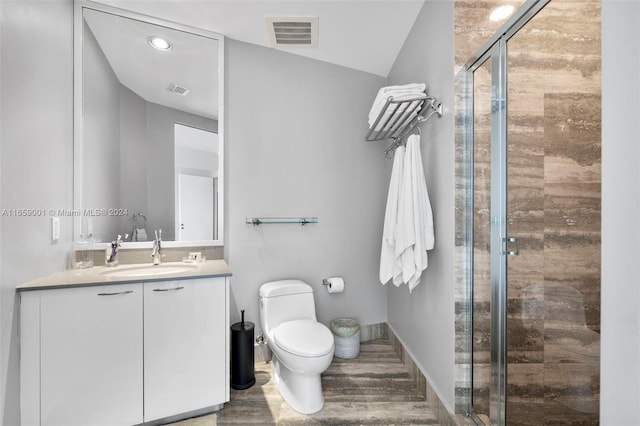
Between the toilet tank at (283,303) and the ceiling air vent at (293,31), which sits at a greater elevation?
A: the ceiling air vent at (293,31)

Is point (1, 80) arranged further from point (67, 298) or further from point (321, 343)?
point (321, 343)

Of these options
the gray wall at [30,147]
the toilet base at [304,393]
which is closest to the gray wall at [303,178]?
the toilet base at [304,393]

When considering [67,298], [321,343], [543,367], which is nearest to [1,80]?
[67,298]

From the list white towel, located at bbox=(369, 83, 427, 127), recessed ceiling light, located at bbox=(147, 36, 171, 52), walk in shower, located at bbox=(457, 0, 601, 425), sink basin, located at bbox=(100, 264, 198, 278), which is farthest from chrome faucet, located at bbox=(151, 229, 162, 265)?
walk in shower, located at bbox=(457, 0, 601, 425)

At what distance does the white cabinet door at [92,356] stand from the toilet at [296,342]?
0.77 m

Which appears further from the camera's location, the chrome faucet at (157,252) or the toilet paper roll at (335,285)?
the toilet paper roll at (335,285)

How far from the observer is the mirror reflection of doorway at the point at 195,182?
7.05 ft

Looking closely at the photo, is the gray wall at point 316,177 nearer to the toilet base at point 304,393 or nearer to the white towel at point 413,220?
the white towel at point 413,220

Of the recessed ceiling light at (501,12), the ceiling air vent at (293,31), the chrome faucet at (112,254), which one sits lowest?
the chrome faucet at (112,254)

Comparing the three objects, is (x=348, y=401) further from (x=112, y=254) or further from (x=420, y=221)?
(x=112, y=254)

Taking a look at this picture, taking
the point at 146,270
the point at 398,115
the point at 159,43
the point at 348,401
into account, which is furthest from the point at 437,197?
the point at 159,43

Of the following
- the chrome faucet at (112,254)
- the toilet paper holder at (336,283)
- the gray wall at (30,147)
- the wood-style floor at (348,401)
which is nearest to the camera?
the gray wall at (30,147)

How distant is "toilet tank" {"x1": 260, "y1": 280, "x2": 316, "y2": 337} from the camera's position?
208cm

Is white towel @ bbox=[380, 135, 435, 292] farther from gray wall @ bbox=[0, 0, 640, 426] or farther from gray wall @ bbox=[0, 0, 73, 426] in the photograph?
gray wall @ bbox=[0, 0, 73, 426]
